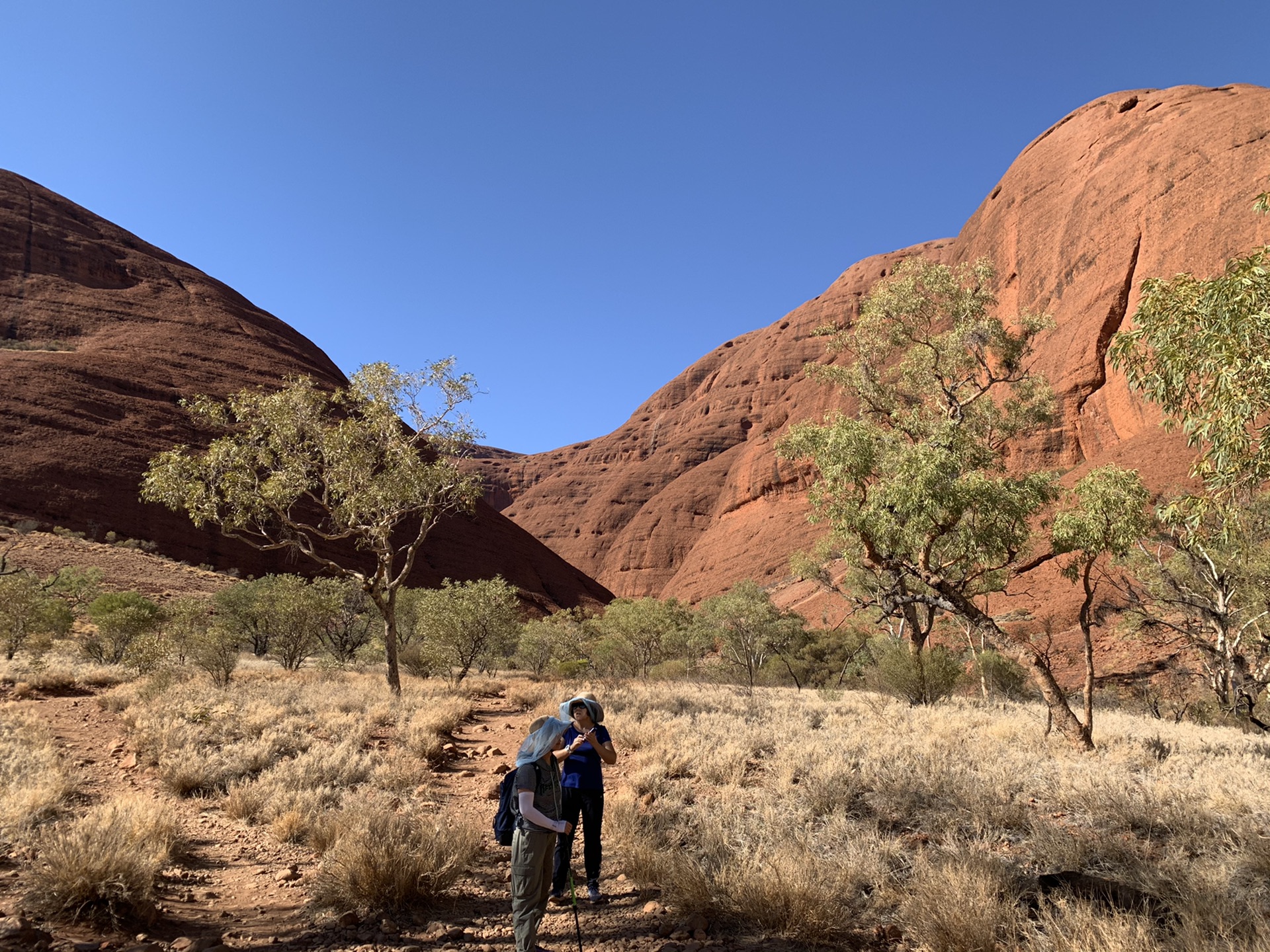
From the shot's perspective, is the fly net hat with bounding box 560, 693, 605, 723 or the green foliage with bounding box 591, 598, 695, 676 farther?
the green foliage with bounding box 591, 598, 695, 676

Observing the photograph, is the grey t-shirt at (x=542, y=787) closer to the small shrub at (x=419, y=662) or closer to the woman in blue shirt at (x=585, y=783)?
the woman in blue shirt at (x=585, y=783)

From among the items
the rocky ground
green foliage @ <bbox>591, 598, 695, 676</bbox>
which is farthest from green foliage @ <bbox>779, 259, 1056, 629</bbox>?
green foliage @ <bbox>591, 598, 695, 676</bbox>

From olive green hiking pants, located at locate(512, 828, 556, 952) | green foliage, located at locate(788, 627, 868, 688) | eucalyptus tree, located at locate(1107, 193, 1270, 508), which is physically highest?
eucalyptus tree, located at locate(1107, 193, 1270, 508)

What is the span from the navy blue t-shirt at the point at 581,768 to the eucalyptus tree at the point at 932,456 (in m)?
7.69

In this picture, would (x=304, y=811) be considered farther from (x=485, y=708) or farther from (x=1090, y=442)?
(x=1090, y=442)

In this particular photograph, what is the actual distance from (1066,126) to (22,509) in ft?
312

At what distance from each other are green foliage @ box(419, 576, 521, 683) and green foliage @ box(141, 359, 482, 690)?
201 inches

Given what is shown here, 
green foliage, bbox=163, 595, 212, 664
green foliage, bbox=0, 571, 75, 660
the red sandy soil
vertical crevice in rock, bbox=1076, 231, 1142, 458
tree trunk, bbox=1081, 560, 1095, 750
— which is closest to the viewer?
tree trunk, bbox=1081, 560, 1095, 750

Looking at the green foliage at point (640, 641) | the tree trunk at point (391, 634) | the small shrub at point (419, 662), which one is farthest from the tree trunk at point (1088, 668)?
the green foliage at point (640, 641)

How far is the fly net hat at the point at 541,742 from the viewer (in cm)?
397

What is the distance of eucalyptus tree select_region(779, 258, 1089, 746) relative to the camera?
1127 cm

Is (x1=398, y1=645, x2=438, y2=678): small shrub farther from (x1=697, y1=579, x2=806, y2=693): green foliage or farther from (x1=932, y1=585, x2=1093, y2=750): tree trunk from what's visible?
(x1=932, y1=585, x2=1093, y2=750): tree trunk

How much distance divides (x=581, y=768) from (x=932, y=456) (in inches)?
344

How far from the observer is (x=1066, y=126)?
62.7 meters
